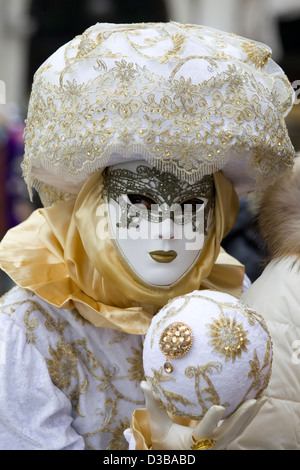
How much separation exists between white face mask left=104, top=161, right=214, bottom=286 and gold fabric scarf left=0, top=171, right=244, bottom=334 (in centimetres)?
4

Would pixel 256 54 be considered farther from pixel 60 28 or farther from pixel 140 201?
pixel 60 28

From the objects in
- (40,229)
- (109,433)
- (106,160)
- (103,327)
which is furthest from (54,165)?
(109,433)

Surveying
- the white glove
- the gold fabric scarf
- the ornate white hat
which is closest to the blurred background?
the gold fabric scarf

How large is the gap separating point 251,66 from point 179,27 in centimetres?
20

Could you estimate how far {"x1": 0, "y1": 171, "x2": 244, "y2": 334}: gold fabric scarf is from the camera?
1846 mm

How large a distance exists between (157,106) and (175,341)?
0.56 meters

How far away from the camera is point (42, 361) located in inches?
71.3

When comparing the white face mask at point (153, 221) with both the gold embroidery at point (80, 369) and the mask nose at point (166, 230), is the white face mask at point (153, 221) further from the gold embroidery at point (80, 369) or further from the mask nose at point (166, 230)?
the gold embroidery at point (80, 369)

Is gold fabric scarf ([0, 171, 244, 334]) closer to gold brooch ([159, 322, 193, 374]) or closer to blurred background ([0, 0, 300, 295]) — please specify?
gold brooch ([159, 322, 193, 374])

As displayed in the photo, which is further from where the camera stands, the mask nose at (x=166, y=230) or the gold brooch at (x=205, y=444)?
the mask nose at (x=166, y=230)

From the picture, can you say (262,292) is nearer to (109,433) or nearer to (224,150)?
(224,150)

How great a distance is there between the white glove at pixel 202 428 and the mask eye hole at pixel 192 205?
19.3 inches

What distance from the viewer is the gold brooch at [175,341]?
56.7 inches

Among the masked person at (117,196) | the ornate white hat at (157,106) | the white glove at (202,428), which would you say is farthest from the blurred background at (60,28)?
the white glove at (202,428)
